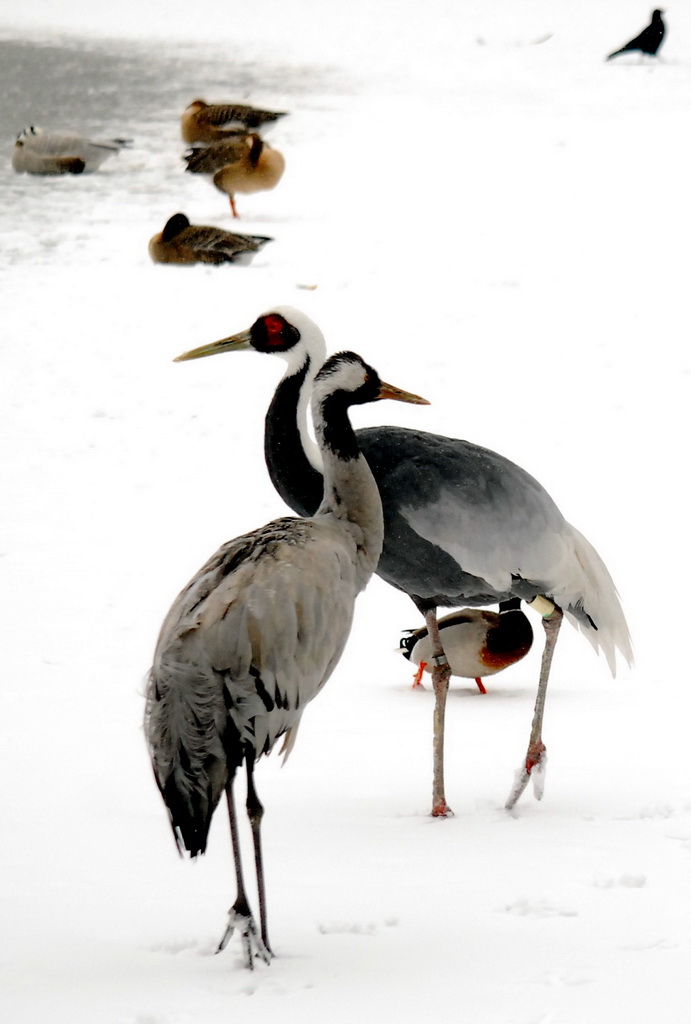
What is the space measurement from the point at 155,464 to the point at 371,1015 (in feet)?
15.8

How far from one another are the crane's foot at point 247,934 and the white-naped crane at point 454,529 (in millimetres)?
1099

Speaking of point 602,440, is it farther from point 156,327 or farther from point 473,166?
point 473,166

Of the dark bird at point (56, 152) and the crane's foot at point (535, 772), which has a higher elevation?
the crane's foot at point (535, 772)

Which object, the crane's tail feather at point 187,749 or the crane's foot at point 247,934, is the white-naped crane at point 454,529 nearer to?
the crane's foot at point 247,934

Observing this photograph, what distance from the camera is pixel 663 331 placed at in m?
9.56

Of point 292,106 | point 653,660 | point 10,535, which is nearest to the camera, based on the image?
point 653,660

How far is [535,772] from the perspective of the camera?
424 centimetres

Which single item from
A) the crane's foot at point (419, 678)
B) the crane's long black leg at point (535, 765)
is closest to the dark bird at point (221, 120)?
the crane's foot at point (419, 678)

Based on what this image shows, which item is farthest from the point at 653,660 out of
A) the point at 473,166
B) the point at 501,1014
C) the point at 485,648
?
the point at 473,166

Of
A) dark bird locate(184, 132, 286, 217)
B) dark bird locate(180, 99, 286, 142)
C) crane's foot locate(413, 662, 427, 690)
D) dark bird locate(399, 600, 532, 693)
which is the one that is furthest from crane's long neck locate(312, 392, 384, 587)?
dark bird locate(180, 99, 286, 142)

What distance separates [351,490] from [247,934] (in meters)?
1.13

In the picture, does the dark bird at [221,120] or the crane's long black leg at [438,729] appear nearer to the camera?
the crane's long black leg at [438,729]

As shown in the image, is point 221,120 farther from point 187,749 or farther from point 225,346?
point 187,749

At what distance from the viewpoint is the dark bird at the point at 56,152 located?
1374cm
